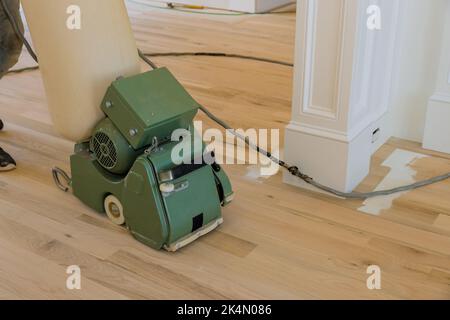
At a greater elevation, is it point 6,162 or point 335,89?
point 335,89

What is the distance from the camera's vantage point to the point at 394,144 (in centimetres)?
221

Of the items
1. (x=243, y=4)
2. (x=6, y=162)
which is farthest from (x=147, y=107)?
(x=243, y=4)

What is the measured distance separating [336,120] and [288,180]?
0.89 ft

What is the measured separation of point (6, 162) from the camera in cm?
206

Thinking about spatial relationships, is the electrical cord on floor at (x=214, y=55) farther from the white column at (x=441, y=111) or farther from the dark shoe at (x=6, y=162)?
the dark shoe at (x=6, y=162)

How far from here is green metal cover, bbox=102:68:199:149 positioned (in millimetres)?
1533

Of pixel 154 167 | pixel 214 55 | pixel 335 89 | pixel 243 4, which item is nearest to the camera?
pixel 154 167

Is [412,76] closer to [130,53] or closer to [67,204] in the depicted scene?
[130,53]

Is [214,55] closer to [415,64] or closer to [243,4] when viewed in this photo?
[243,4]

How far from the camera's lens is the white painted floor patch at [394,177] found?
181 cm

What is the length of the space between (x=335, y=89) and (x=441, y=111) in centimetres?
52

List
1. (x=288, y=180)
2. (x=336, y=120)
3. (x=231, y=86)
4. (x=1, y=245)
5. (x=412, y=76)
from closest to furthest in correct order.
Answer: (x=1, y=245)
(x=336, y=120)
(x=288, y=180)
(x=412, y=76)
(x=231, y=86)

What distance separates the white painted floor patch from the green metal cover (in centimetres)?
63
